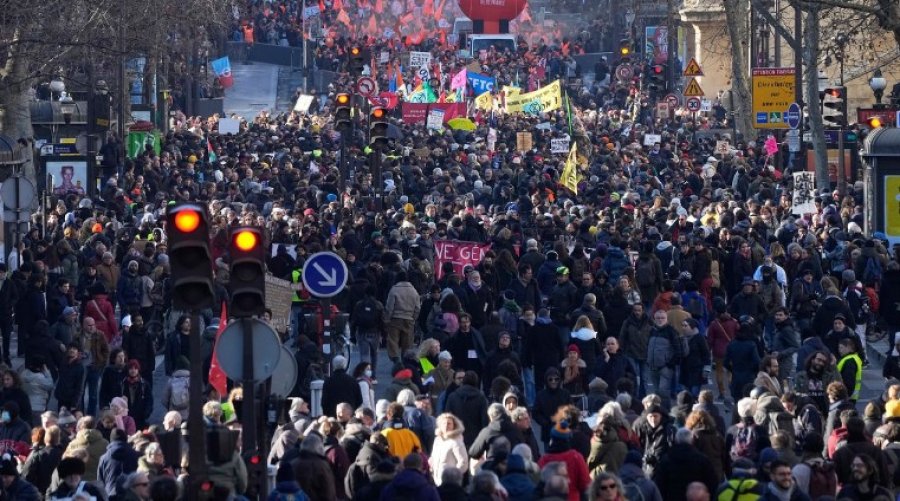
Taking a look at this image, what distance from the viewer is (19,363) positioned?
2544 centimetres

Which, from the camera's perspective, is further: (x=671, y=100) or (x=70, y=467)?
(x=671, y=100)

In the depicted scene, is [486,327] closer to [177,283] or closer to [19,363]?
[19,363]

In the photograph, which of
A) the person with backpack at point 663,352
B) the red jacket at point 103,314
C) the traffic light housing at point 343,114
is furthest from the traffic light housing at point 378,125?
the person with backpack at point 663,352

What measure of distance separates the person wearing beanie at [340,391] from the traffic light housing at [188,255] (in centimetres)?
626

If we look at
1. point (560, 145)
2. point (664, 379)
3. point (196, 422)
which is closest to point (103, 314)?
point (664, 379)

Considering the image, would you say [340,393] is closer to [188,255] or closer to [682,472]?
[682,472]

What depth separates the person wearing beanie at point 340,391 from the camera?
1831cm

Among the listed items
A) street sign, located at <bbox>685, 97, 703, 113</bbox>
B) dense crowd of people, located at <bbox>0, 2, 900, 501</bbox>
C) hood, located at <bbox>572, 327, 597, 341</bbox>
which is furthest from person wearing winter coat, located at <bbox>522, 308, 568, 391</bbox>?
street sign, located at <bbox>685, 97, 703, 113</bbox>

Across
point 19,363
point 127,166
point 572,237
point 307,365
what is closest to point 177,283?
point 307,365

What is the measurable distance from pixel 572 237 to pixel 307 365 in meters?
9.70

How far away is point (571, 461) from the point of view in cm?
1423

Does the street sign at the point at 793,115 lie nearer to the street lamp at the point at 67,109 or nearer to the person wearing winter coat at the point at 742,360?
the street lamp at the point at 67,109

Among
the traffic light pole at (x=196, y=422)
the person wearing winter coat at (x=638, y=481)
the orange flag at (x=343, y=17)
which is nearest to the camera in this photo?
the traffic light pole at (x=196, y=422)

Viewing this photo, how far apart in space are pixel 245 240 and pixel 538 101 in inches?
1528
